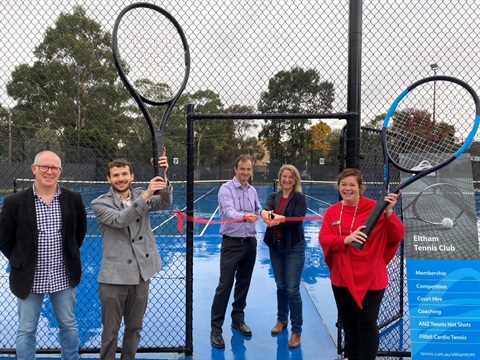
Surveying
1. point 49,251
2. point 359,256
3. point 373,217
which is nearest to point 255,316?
point 359,256

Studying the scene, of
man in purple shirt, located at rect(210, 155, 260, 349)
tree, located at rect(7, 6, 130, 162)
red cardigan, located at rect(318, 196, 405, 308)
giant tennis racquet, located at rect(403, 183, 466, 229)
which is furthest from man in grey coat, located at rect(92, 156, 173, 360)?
tree, located at rect(7, 6, 130, 162)

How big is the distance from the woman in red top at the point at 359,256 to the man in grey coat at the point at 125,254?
4.24 feet

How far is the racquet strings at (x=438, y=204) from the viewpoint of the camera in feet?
9.82

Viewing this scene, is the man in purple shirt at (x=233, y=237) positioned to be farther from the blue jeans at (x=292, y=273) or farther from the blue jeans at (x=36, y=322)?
the blue jeans at (x=36, y=322)

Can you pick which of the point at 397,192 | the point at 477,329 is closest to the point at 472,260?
the point at 477,329

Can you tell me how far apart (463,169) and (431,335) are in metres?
1.35

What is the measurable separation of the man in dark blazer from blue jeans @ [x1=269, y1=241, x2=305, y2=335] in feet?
6.09

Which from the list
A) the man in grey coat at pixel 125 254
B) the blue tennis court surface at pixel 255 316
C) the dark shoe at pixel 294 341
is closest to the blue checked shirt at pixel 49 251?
the man in grey coat at pixel 125 254

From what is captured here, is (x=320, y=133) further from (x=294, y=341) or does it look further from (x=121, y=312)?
(x=121, y=312)

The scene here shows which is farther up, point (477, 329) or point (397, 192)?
point (397, 192)

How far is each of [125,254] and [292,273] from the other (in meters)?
1.66

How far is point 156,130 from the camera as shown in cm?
265

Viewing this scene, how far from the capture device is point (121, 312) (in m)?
2.75

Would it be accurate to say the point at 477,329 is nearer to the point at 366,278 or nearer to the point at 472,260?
the point at 472,260
